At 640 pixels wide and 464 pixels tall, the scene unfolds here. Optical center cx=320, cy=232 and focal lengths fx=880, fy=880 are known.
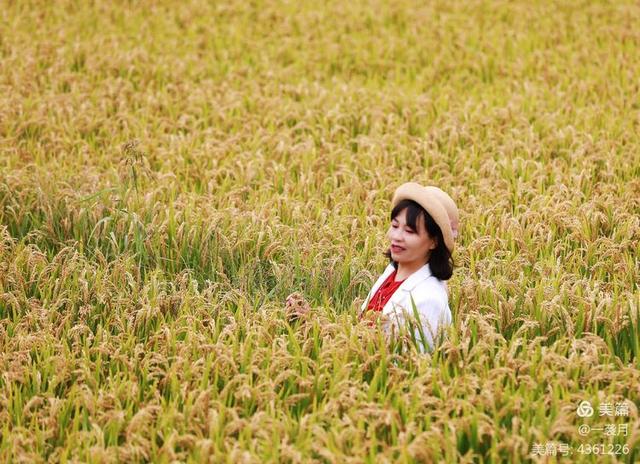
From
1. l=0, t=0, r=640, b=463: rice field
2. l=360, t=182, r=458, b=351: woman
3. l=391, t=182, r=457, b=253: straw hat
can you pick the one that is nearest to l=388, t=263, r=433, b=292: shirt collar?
l=360, t=182, r=458, b=351: woman

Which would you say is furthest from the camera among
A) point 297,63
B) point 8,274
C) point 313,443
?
point 297,63

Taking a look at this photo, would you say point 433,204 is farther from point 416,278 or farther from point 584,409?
point 584,409

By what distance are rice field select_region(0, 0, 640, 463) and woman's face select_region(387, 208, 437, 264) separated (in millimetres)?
412

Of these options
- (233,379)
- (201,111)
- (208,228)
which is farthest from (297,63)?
(233,379)

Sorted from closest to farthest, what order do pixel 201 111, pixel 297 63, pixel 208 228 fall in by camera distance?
pixel 208 228 < pixel 201 111 < pixel 297 63

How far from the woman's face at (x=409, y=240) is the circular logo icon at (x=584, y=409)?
44.5 inches

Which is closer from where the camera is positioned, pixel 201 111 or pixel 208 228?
pixel 208 228

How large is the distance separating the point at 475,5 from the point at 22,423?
461 inches

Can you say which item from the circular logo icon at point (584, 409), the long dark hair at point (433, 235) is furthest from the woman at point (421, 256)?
the circular logo icon at point (584, 409)

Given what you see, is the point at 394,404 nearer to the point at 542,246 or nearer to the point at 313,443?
A: the point at 313,443

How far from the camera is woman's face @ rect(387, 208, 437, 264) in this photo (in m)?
4.49

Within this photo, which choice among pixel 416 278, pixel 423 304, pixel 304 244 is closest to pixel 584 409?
pixel 423 304

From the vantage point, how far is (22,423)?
4039mm

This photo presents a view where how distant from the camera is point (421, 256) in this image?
180 inches
